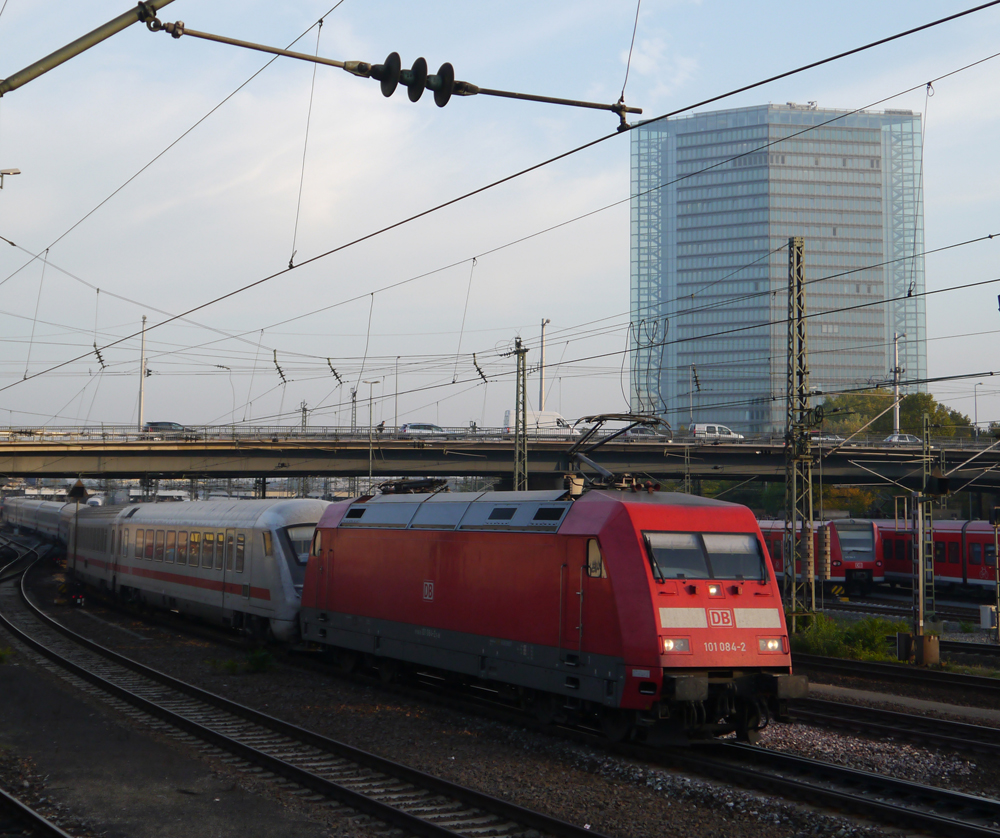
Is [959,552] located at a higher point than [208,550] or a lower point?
lower

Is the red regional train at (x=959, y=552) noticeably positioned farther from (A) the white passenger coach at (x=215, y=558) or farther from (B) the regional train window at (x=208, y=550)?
(B) the regional train window at (x=208, y=550)

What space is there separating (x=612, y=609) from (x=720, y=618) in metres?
1.38

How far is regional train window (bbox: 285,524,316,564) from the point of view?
2077cm

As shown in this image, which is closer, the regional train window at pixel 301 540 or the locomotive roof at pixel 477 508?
the locomotive roof at pixel 477 508

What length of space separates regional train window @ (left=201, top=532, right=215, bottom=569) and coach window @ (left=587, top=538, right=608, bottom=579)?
14.3 meters

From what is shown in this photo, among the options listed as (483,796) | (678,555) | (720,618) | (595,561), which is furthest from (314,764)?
(720,618)

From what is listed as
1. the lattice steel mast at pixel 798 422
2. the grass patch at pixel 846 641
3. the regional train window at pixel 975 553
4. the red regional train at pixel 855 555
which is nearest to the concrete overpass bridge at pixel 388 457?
the red regional train at pixel 855 555

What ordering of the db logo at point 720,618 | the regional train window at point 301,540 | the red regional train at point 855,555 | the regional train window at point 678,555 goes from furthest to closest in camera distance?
the red regional train at point 855,555 → the regional train window at point 301,540 → the regional train window at point 678,555 → the db logo at point 720,618

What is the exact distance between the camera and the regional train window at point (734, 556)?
39.8 ft

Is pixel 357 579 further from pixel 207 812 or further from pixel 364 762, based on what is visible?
pixel 207 812

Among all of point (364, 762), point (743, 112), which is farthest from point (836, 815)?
point (743, 112)

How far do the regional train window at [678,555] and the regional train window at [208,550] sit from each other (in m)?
15.1

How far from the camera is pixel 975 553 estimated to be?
4009 centimetres

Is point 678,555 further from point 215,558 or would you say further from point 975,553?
point 975,553
